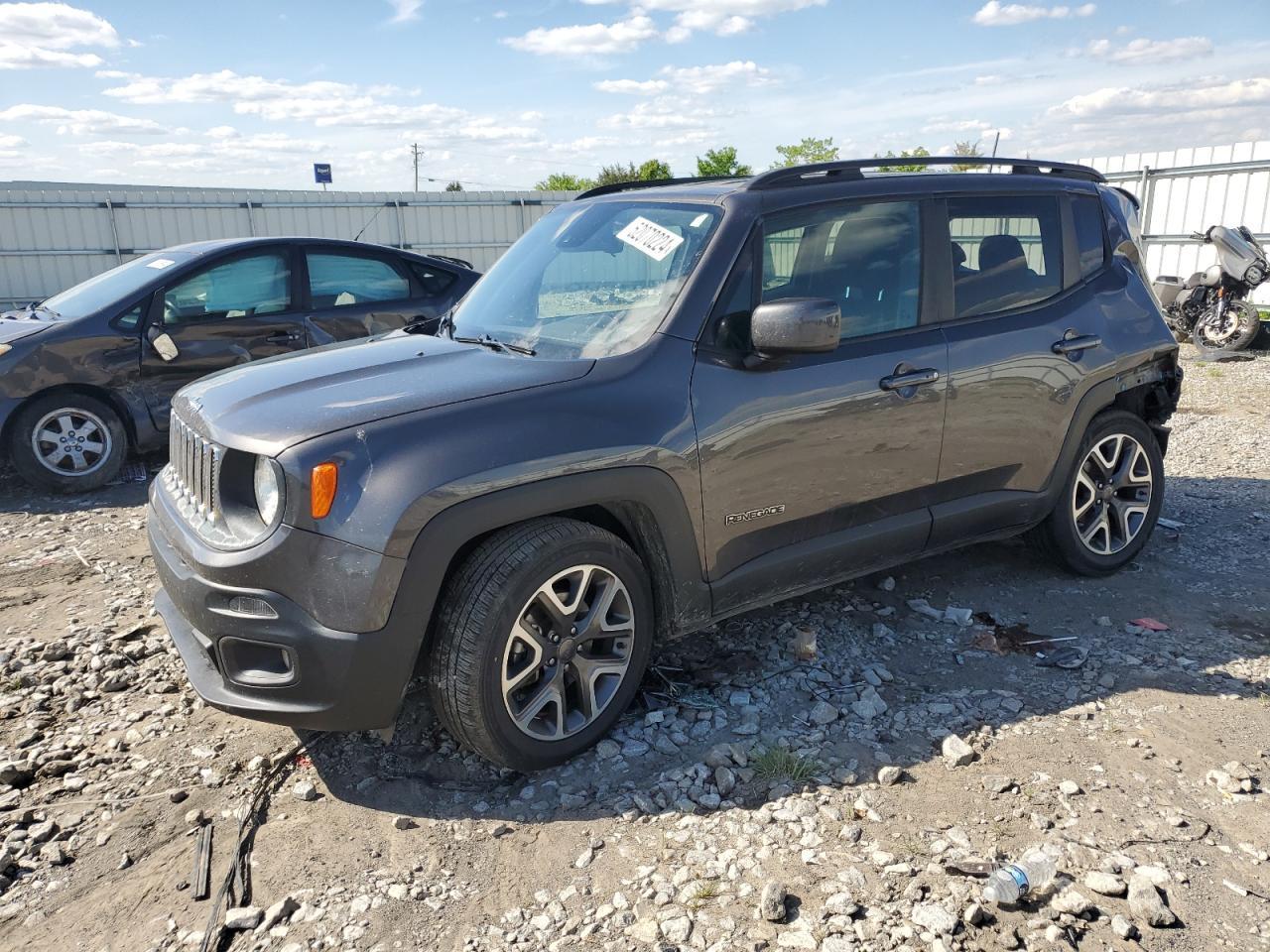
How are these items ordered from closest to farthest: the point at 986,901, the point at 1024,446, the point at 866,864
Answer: the point at 986,901
the point at 866,864
the point at 1024,446

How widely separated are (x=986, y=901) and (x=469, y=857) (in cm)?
146

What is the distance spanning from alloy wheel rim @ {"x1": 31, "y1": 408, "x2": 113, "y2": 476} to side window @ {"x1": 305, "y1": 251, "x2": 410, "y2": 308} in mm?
1797

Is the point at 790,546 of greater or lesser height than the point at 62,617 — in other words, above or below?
above

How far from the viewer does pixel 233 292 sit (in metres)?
7.01

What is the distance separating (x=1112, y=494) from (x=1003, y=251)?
1.40 meters

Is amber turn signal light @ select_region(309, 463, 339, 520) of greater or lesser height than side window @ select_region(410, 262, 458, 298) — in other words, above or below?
below

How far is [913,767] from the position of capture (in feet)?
10.5

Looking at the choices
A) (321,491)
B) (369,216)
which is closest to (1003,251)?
(321,491)

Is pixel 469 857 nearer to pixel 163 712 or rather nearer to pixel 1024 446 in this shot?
Answer: pixel 163 712

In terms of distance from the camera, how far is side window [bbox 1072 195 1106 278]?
4.50 meters

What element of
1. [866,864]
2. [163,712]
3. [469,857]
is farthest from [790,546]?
[163,712]

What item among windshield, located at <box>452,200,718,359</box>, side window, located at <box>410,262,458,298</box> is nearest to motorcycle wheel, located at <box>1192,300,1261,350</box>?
side window, located at <box>410,262,458,298</box>

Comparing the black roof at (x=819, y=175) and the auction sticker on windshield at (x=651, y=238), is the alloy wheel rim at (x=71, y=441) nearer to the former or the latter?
the black roof at (x=819, y=175)

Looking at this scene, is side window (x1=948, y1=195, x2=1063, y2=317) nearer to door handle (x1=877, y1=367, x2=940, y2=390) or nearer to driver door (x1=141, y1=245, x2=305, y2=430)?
door handle (x1=877, y1=367, x2=940, y2=390)
